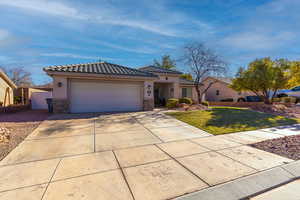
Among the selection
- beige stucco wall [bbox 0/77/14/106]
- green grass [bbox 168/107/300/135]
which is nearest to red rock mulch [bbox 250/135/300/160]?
green grass [bbox 168/107/300/135]

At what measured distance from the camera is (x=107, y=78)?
990 centimetres

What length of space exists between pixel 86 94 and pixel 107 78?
6.48 ft

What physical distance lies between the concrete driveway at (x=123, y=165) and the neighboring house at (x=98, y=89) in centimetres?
495

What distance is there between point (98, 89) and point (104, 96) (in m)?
0.69

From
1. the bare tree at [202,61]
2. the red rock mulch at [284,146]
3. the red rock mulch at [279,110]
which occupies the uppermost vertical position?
the bare tree at [202,61]

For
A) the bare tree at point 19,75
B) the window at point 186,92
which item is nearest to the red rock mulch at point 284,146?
the window at point 186,92

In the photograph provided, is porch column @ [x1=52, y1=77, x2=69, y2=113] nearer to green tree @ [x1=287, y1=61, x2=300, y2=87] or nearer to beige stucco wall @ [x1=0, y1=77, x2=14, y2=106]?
beige stucco wall @ [x1=0, y1=77, x2=14, y2=106]

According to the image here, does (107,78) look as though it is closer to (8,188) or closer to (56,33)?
(56,33)

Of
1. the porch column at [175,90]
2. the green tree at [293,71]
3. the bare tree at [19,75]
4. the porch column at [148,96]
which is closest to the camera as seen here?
the green tree at [293,71]

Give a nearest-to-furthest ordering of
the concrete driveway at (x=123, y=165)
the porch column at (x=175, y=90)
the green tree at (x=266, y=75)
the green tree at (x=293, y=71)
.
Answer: the concrete driveway at (x=123, y=165) → the green tree at (x=266, y=75) → the green tree at (x=293, y=71) → the porch column at (x=175, y=90)

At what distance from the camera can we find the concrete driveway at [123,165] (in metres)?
2.12

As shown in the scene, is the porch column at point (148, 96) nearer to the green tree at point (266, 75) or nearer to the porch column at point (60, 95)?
the porch column at point (60, 95)

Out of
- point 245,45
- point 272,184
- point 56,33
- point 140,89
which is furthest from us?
point 245,45

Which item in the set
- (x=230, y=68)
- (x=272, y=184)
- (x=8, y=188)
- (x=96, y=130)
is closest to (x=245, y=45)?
(x=230, y=68)
